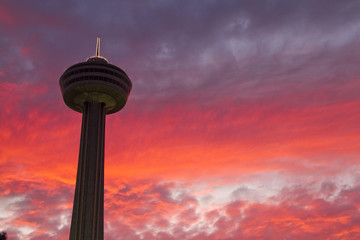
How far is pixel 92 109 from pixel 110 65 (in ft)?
58.5

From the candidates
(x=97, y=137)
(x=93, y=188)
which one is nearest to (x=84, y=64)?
(x=97, y=137)

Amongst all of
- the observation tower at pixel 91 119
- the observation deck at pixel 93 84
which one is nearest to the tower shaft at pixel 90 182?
the observation tower at pixel 91 119

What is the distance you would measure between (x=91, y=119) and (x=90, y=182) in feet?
75.8

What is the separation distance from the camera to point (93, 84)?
128 metres

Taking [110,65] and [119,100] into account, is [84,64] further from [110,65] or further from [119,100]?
[119,100]

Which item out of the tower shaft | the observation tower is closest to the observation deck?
the observation tower

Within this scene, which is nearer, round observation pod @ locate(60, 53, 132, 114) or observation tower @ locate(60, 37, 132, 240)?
observation tower @ locate(60, 37, 132, 240)

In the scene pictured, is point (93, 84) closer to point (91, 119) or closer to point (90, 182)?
point (91, 119)

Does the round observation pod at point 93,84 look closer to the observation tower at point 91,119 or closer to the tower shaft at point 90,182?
the observation tower at point 91,119

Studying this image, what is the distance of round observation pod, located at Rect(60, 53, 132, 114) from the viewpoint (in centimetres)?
12900

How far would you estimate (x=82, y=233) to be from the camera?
112m

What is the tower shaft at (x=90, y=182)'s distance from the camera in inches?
4434

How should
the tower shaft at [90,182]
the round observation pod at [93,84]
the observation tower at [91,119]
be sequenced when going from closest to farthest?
1. the tower shaft at [90,182]
2. the observation tower at [91,119]
3. the round observation pod at [93,84]

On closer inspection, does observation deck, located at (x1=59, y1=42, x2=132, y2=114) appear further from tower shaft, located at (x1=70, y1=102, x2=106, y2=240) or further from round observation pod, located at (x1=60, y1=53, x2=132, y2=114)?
tower shaft, located at (x1=70, y1=102, x2=106, y2=240)
